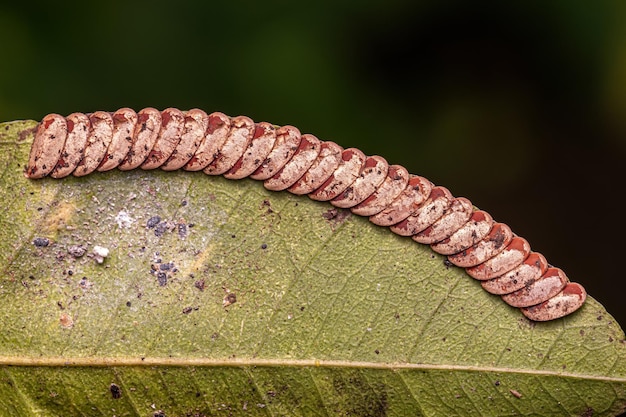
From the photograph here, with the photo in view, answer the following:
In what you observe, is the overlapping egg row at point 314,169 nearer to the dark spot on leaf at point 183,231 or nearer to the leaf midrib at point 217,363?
the dark spot on leaf at point 183,231

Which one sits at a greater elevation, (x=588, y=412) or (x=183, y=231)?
(x=183, y=231)

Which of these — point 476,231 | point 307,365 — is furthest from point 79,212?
point 476,231

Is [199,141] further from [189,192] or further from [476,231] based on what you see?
[476,231]

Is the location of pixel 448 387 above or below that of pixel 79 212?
below

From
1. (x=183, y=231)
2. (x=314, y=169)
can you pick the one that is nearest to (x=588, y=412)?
(x=314, y=169)

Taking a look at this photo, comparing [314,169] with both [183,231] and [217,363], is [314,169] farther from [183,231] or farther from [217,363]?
[217,363]

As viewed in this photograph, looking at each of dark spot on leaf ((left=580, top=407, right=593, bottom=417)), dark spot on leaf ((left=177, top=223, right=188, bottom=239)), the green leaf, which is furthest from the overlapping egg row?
dark spot on leaf ((left=580, top=407, right=593, bottom=417))
